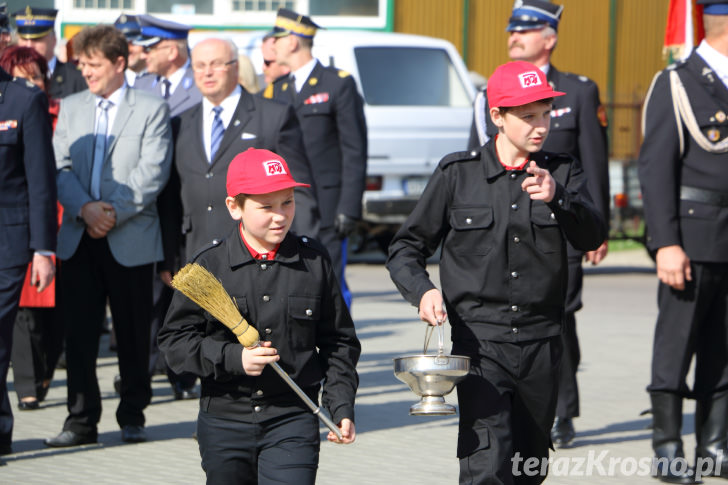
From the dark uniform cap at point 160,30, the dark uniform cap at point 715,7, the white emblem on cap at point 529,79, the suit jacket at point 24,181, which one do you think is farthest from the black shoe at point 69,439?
the dark uniform cap at point 715,7

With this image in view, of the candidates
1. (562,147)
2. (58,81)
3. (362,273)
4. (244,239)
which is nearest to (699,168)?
(562,147)

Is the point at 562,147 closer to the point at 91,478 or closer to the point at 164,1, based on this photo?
the point at 91,478

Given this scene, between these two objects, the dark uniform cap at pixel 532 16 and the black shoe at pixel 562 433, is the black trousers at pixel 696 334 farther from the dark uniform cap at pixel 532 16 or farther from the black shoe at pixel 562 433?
the dark uniform cap at pixel 532 16

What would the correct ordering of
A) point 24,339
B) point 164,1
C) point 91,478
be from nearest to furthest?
point 91,478
point 24,339
point 164,1

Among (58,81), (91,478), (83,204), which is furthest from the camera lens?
(58,81)

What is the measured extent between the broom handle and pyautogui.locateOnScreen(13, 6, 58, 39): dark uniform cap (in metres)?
6.98

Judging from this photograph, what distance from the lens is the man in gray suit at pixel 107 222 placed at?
743cm

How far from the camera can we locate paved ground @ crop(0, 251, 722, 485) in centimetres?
682

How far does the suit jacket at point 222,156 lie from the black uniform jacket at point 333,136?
1.55m

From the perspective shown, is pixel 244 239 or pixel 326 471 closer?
pixel 244 239

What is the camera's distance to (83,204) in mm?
7402

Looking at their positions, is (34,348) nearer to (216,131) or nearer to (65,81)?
(216,131)

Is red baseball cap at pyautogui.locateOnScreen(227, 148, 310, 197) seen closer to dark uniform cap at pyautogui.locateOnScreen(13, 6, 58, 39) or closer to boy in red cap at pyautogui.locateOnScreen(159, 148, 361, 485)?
boy in red cap at pyautogui.locateOnScreen(159, 148, 361, 485)

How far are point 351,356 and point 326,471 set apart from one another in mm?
2262
